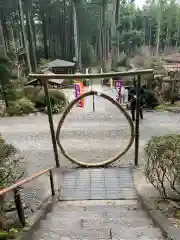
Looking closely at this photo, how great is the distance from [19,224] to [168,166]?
2317mm

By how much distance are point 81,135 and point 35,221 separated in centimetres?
502

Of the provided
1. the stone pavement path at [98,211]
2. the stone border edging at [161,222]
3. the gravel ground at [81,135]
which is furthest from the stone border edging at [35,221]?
the stone border edging at [161,222]

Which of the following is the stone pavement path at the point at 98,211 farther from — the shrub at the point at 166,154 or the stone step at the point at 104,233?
the shrub at the point at 166,154

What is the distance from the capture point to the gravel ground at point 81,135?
646 centimetres

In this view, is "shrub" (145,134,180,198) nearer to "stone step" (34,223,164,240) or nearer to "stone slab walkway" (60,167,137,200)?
"stone step" (34,223,164,240)

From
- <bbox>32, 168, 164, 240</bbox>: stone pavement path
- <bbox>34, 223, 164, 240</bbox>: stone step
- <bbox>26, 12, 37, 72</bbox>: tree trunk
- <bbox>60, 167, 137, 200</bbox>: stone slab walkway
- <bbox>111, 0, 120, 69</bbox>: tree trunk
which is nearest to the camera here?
<bbox>34, 223, 164, 240</bbox>: stone step

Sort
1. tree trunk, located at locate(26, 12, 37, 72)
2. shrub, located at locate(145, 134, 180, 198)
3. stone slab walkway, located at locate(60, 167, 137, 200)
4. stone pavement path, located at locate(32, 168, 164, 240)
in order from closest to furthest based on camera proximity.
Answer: stone pavement path, located at locate(32, 168, 164, 240), shrub, located at locate(145, 134, 180, 198), stone slab walkway, located at locate(60, 167, 137, 200), tree trunk, located at locate(26, 12, 37, 72)

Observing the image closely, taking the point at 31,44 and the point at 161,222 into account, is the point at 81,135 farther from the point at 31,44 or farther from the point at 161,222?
the point at 31,44

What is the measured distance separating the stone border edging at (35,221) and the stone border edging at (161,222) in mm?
1618

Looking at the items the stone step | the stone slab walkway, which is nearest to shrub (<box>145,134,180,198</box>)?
the stone step

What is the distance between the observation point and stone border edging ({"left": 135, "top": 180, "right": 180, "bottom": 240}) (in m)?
3.06

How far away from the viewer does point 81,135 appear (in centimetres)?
843

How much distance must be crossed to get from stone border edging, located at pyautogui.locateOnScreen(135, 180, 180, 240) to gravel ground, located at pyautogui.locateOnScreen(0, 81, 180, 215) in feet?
6.39

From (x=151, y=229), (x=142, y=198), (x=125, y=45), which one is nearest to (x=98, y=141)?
(x=142, y=198)
